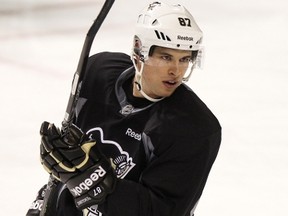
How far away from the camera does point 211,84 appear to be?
4.16 m

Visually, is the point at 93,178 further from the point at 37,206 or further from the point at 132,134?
the point at 37,206

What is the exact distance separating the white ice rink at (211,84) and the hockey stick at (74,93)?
68 cm

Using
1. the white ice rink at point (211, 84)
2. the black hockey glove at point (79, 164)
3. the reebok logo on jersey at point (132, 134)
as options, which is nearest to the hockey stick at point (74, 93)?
the black hockey glove at point (79, 164)

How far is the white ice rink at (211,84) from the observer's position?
131 inches

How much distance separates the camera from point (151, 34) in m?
2.23

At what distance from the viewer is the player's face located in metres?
2.23

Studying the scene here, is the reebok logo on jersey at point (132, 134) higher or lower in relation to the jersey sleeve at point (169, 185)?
higher

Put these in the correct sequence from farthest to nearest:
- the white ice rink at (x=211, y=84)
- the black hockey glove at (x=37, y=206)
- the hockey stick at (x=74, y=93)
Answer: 1. the white ice rink at (x=211, y=84)
2. the black hockey glove at (x=37, y=206)
3. the hockey stick at (x=74, y=93)

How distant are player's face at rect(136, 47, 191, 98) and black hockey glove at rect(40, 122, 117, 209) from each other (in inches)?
9.7

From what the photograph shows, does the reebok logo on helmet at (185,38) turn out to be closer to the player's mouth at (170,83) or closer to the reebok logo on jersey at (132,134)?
the player's mouth at (170,83)

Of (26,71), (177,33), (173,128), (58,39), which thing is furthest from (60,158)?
(58,39)

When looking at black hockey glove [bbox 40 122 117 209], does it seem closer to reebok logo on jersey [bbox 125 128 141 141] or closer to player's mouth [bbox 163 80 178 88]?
reebok logo on jersey [bbox 125 128 141 141]

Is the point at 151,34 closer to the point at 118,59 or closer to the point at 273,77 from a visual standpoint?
the point at 118,59

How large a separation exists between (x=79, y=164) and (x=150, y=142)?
0.22m
